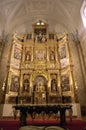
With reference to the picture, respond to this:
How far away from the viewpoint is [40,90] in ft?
46.9

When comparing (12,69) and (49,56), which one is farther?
(49,56)

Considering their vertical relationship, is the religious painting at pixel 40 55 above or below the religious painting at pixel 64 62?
above

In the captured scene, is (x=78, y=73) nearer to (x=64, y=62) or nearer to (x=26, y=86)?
(x=64, y=62)

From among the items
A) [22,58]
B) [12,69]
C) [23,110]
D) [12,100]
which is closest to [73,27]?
[22,58]

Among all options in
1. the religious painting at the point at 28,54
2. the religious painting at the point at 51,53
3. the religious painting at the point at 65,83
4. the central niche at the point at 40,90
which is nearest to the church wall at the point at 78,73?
the religious painting at the point at 65,83

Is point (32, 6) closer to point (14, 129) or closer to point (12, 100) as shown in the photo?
point (12, 100)

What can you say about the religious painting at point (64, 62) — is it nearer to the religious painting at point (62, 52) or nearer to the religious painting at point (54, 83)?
the religious painting at point (62, 52)

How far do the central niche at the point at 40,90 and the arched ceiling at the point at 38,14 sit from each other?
31.3 feet

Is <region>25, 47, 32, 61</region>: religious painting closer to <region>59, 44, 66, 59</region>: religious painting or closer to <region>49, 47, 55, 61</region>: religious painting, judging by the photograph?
<region>49, 47, 55, 61</region>: religious painting

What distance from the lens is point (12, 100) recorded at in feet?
42.8

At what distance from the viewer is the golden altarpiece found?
1364 cm

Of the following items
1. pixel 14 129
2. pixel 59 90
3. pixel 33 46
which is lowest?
pixel 14 129

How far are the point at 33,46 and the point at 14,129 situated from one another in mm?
13102

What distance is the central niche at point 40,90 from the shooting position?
13.6 m
